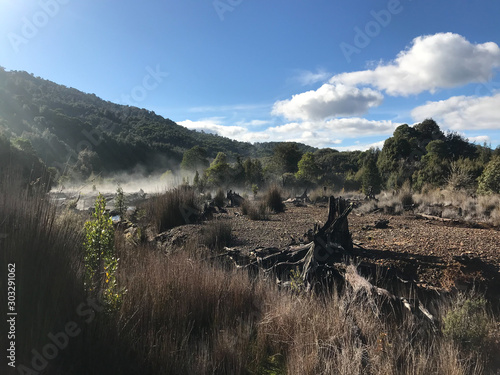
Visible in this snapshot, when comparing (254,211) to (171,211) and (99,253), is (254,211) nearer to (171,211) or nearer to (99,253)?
(171,211)

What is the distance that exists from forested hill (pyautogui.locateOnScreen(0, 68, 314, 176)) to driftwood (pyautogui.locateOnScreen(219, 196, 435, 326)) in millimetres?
21284

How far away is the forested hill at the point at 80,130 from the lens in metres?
30.3

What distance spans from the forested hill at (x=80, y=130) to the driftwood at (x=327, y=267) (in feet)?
69.8

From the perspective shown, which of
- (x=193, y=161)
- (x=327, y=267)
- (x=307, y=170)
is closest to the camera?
(x=327, y=267)

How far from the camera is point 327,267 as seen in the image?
388 centimetres

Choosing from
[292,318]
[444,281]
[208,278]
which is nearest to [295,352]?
[292,318]

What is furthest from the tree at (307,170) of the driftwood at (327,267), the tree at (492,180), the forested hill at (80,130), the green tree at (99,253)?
the green tree at (99,253)

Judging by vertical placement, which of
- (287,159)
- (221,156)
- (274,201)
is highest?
(287,159)

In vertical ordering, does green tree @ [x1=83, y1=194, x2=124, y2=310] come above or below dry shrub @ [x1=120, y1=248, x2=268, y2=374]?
above

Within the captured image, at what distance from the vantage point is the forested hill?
30.3 meters

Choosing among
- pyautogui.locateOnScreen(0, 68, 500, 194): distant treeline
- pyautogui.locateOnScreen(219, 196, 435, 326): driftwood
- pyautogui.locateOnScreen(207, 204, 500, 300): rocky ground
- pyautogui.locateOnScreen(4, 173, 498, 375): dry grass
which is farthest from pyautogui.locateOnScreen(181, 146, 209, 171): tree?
pyautogui.locateOnScreen(4, 173, 498, 375): dry grass

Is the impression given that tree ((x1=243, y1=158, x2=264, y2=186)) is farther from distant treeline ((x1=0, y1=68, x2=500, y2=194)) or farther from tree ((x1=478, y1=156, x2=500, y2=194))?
tree ((x1=478, y1=156, x2=500, y2=194))

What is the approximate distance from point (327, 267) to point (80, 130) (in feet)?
125

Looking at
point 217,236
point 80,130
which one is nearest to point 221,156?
point 80,130
